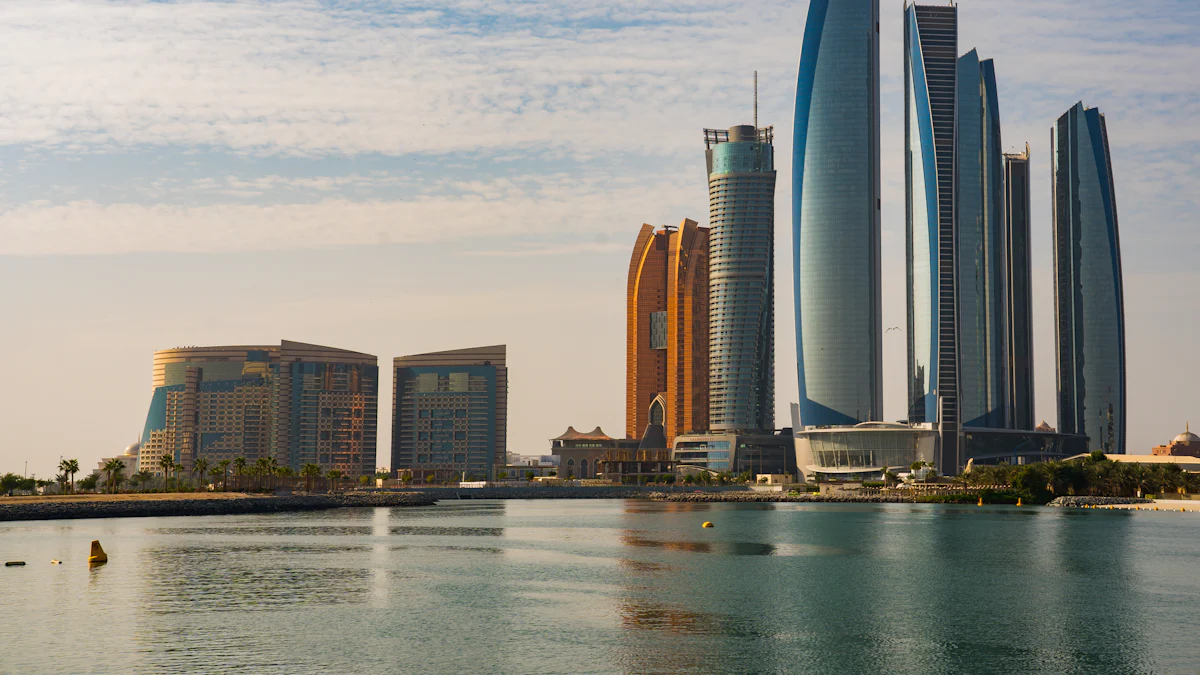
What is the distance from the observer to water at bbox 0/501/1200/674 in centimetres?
5147

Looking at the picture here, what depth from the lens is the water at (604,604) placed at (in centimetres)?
5147

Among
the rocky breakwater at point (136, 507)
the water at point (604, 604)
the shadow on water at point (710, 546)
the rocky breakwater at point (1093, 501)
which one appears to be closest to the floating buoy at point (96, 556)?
the water at point (604, 604)

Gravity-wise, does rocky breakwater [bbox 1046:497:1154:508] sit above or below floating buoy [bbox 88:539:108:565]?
below

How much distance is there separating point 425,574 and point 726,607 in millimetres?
27267

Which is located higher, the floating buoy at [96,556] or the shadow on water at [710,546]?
the floating buoy at [96,556]

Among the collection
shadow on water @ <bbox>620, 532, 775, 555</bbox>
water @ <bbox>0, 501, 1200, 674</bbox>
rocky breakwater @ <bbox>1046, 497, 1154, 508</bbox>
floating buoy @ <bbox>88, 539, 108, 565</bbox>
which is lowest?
rocky breakwater @ <bbox>1046, 497, 1154, 508</bbox>

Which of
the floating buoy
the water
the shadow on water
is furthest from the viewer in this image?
the shadow on water

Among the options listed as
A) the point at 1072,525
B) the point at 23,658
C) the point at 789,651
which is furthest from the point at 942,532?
the point at 23,658

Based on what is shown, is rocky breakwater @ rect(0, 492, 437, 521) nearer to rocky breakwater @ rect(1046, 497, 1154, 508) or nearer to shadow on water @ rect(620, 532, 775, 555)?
shadow on water @ rect(620, 532, 775, 555)

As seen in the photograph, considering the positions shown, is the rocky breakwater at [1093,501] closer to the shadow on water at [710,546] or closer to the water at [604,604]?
the water at [604,604]

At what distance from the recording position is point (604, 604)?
67.9 meters

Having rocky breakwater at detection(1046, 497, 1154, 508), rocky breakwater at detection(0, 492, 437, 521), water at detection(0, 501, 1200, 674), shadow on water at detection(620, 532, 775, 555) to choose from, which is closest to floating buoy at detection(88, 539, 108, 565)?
water at detection(0, 501, 1200, 674)

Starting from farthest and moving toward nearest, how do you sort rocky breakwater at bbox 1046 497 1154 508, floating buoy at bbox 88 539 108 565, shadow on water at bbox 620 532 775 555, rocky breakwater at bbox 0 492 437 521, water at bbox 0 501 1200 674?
rocky breakwater at bbox 1046 497 1154 508
rocky breakwater at bbox 0 492 437 521
shadow on water at bbox 620 532 775 555
floating buoy at bbox 88 539 108 565
water at bbox 0 501 1200 674

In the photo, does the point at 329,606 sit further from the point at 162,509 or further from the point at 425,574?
the point at 162,509
